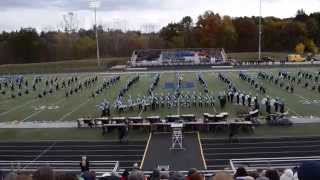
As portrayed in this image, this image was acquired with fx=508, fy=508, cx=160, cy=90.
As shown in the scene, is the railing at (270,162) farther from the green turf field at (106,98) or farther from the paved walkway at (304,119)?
the green turf field at (106,98)

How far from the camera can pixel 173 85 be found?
34.9 m

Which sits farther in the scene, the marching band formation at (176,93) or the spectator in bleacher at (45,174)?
the marching band formation at (176,93)

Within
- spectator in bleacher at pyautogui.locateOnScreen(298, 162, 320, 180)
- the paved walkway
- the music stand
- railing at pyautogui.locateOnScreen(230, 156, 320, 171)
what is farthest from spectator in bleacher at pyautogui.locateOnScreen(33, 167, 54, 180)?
the paved walkway

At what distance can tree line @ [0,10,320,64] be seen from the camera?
239 ft

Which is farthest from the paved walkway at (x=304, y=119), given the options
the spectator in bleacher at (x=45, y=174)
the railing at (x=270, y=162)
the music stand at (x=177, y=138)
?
the spectator in bleacher at (x=45, y=174)

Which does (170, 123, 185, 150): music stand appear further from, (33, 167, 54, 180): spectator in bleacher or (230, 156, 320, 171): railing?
(33, 167, 54, 180): spectator in bleacher

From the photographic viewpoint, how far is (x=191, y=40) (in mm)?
78000

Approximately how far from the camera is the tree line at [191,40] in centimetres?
7294

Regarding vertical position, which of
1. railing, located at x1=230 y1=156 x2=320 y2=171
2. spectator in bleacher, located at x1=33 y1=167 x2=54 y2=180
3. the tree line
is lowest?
railing, located at x1=230 y1=156 x2=320 y2=171

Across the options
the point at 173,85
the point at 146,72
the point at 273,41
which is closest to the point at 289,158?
the point at 173,85

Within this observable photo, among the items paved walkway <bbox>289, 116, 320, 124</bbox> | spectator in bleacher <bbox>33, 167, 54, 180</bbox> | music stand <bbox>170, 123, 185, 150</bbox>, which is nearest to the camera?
spectator in bleacher <bbox>33, 167, 54, 180</bbox>

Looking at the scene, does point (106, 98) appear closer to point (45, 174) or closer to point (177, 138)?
point (177, 138)

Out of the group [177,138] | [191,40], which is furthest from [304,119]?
A: [191,40]

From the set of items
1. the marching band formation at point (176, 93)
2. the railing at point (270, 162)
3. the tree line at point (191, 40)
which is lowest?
the railing at point (270, 162)
